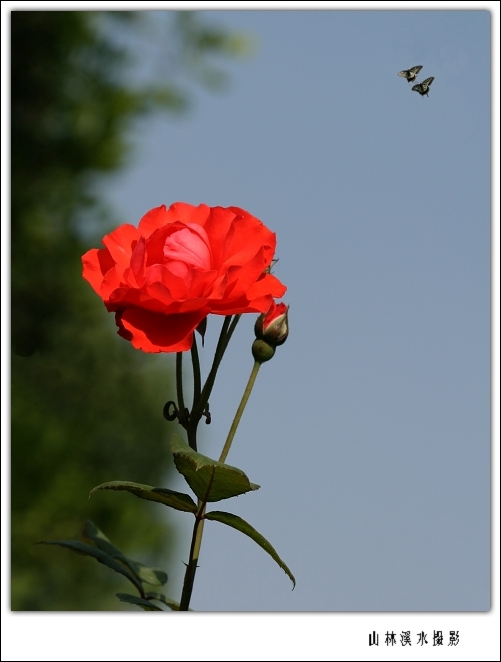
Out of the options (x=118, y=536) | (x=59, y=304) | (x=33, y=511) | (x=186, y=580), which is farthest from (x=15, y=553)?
(x=186, y=580)

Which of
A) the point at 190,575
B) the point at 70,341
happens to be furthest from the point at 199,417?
the point at 70,341

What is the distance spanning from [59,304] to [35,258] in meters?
0.18

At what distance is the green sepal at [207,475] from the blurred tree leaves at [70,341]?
185cm

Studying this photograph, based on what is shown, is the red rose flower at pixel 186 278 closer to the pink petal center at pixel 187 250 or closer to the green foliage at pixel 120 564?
the pink petal center at pixel 187 250

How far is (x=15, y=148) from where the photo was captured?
2.50 metres

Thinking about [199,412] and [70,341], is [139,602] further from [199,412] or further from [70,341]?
[70,341]

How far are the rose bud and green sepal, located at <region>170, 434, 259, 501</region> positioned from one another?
0.10 m

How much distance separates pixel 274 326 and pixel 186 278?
0.27ft

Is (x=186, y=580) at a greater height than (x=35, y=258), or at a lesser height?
lesser

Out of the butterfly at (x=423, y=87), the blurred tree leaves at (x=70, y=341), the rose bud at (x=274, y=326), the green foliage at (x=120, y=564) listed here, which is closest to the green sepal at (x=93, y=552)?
the green foliage at (x=120, y=564)

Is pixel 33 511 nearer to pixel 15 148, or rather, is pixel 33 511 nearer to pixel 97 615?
pixel 15 148

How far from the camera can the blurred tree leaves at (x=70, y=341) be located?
231 centimetres

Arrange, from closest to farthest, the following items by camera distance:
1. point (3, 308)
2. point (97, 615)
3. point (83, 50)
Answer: point (97, 615) → point (3, 308) → point (83, 50)

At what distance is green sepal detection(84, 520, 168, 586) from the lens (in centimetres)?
69
